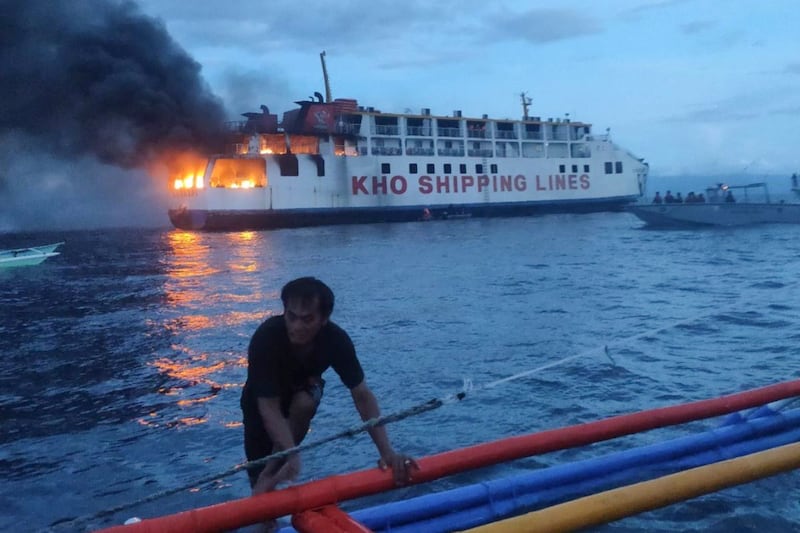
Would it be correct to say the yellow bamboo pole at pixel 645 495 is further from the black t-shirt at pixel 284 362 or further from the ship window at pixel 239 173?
the ship window at pixel 239 173

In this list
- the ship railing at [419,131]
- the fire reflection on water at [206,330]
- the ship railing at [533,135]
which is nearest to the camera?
the fire reflection on water at [206,330]

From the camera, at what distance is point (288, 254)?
24.2 m

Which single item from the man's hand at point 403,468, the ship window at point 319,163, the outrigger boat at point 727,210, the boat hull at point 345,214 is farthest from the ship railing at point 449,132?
Answer: the man's hand at point 403,468

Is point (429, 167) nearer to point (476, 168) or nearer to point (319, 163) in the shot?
point (476, 168)

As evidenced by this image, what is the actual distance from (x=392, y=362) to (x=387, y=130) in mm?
39216

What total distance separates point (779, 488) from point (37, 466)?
5033mm

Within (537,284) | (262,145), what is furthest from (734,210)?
(262,145)

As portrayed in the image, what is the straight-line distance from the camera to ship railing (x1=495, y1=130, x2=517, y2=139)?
51.0m

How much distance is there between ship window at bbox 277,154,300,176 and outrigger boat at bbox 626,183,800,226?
771 inches

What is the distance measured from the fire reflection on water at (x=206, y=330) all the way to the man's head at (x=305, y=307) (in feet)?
11.9

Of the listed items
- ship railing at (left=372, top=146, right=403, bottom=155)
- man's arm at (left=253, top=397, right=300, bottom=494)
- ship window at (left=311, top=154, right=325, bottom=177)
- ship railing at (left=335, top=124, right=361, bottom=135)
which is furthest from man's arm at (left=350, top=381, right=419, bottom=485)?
ship railing at (left=372, top=146, right=403, bottom=155)

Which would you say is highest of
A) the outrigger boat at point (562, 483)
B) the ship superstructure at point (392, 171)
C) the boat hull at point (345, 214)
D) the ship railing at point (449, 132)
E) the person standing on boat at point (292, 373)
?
the ship railing at point (449, 132)

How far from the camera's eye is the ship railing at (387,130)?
1815 inches

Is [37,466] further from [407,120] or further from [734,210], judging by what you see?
[407,120]
